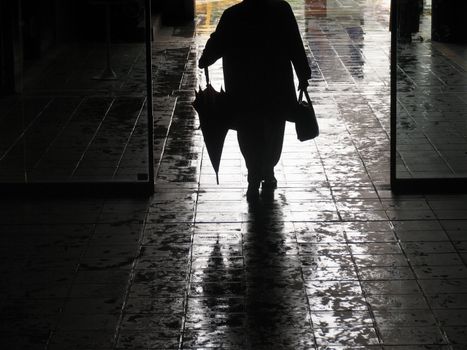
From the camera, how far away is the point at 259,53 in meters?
8.79

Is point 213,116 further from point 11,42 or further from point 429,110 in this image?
point 11,42

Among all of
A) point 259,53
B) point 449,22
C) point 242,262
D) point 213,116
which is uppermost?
point 259,53

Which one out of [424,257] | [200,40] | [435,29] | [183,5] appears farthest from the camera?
[183,5]

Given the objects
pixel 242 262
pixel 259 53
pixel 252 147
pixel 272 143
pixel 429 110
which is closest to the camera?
pixel 242 262

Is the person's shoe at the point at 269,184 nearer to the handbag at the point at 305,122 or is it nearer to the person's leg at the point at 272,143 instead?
the person's leg at the point at 272,143

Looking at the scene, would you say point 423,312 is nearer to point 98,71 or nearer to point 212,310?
point 212,310

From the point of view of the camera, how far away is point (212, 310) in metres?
6.59

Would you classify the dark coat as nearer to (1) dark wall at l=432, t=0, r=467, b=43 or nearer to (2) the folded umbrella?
(2) the folded umbrella

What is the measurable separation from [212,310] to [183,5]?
574 inches

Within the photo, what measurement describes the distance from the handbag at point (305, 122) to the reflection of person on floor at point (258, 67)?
81 mm

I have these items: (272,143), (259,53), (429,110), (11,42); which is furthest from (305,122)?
(11,42)

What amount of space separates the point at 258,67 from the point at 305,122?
59cm

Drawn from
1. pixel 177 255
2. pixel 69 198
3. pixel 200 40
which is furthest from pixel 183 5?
pixel 177 255

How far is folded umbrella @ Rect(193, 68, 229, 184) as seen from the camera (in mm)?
8805
